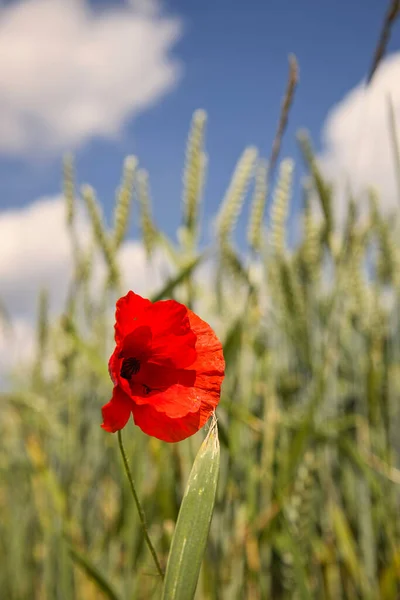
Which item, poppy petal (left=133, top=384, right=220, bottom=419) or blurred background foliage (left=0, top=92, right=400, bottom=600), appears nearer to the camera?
Answer: poppy petal (left=133, top=384, right=220, bottom=419)

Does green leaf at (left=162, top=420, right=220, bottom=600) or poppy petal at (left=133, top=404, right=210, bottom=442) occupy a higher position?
poppy petal at (left=133, top=404, right=210, bottom=442)

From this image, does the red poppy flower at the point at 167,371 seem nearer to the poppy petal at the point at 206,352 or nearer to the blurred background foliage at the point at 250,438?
the poppy petal at the point at 206,352

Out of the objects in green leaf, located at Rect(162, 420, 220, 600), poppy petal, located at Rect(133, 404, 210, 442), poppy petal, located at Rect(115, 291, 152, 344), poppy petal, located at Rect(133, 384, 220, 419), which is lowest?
green leaf, located at Rect(162, 420, 220, 600)

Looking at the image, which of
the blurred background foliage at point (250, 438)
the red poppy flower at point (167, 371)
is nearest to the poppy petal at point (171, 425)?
the red poppy flower at point (167, 371)

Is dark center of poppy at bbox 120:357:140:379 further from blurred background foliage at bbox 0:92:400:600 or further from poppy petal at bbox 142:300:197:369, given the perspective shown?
blurred background foliage at bbox 0:92:400:600

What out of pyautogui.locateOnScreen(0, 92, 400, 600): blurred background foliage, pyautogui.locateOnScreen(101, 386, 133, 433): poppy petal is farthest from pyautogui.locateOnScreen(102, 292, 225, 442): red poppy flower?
pyautogui.locateOnScreen(0, 92, 400, 600): blurred background foliage

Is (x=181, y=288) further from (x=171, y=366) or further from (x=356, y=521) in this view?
(x=356, y=521)
